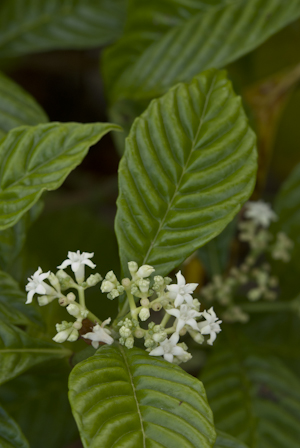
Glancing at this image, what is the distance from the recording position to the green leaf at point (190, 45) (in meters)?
1.12

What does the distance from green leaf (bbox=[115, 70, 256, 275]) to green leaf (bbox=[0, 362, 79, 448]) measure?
50 centimetres

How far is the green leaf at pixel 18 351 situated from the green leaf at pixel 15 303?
0.05 meters

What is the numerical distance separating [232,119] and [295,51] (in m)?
1.19

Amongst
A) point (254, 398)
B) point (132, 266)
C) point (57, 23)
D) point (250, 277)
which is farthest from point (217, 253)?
point (57, 23)

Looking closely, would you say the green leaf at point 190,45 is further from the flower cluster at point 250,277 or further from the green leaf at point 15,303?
the green leaf at point 15,303

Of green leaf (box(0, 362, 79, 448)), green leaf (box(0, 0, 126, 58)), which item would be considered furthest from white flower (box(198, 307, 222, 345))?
green leaf (box(0, 0, 126, 58))

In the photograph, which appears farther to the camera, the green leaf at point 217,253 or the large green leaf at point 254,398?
the green leaf at point 217,253

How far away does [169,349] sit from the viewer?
0.66 meters

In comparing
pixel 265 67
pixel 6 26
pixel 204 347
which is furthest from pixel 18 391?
pixel 265 67

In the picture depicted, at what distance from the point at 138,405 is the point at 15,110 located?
71cm

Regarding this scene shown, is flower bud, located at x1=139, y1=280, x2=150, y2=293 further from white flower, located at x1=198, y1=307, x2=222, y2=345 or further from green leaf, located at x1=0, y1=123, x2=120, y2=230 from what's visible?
green leaf, located at x1=0, y1=123, x2=120, y2=230

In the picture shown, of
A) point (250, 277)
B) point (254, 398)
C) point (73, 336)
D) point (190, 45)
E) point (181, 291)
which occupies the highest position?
point (190, 45)

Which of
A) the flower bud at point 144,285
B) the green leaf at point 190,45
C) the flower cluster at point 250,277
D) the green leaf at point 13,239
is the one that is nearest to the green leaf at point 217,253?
the flower cluster at point 250,277

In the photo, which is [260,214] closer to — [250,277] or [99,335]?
[250,277]
